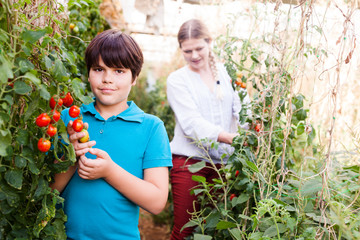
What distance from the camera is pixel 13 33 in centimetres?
77

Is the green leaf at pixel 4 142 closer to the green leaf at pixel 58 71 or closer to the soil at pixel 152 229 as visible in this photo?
the green leaf at pixel 58 71

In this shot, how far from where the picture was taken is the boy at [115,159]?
1.08 metres

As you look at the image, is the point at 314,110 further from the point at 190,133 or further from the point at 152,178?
the point at 152,178

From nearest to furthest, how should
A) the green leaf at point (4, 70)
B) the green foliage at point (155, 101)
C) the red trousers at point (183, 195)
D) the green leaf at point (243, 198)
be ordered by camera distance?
1. the green leaf at point (4, 70)
2. the green leaf at point (243, 198)
3. the red trousers at point (183, 195)
4. the green foliage at point (155, 101)

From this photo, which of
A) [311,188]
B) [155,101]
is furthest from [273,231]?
[155,101]

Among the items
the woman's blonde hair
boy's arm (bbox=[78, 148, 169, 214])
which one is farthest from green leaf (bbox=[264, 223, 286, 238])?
the woman's blonde hair

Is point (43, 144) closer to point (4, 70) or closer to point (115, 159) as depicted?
point (4, 70)

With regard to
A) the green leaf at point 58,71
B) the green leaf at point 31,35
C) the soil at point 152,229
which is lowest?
the soil at point 152,229

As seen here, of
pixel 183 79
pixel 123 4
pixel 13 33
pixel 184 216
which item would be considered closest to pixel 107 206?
pixel 13 33

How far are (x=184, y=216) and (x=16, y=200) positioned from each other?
1.24 metres

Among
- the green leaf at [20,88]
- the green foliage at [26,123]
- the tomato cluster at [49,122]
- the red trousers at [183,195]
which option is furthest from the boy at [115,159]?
the red trousers at [183,195]

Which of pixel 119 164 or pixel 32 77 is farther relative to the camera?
pixel 119 164

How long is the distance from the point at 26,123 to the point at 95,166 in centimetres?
23

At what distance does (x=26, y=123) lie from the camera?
84 cm
